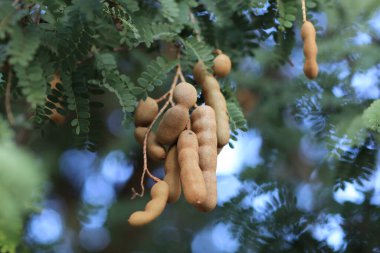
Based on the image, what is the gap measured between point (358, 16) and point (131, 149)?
806 millimetres

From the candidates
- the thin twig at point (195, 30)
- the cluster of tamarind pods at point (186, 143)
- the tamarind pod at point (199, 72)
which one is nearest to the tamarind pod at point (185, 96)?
the cluster of tamarind pods at point (186, 143)

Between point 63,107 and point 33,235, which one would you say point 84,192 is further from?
point 63,107

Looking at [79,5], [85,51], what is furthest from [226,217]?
[79,5]

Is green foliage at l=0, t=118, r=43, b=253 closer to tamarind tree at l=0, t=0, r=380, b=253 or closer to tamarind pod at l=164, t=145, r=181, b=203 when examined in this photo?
tamarind tree at l=0, t=0, r=380, b=253

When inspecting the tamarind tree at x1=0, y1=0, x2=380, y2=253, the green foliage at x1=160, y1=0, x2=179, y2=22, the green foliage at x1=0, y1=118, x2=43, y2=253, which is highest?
the green foliage at x1=0, y1=118, x2=43, y2=253

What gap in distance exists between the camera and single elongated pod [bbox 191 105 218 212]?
0.94 meters

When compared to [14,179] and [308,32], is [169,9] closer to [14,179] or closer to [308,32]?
[308,32]

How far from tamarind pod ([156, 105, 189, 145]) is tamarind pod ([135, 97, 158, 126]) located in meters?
0.07

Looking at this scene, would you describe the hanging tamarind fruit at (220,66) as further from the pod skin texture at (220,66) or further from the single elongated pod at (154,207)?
the single elongated pod at (154,207)

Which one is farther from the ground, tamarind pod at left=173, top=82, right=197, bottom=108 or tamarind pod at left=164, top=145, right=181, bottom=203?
tamarind pod at left=173, top=82, right=197, bottom=108

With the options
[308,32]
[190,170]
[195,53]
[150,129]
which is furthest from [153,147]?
[308,32]

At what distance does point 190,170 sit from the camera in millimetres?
923

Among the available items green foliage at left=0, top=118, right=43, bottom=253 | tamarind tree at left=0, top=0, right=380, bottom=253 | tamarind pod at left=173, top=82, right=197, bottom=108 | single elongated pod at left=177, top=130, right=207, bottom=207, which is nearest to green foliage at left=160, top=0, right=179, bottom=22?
tamarind tree at left=0, top=0, right=380, bottom=253

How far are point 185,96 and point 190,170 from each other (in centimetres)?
17
